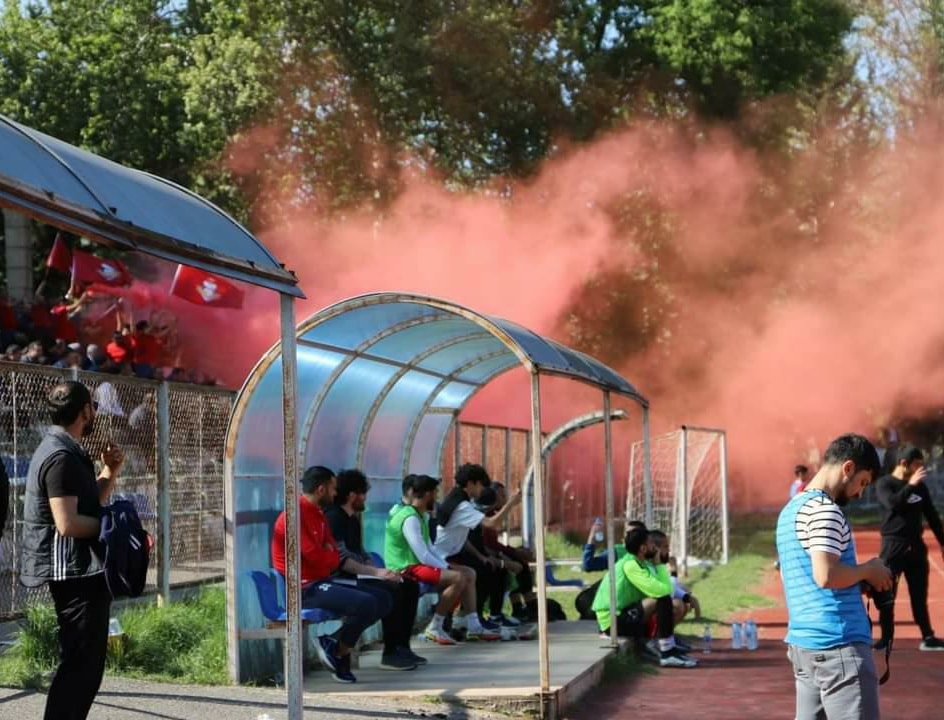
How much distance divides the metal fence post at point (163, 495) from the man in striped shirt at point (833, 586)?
22.8 ft

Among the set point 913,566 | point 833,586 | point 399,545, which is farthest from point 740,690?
point 833,586

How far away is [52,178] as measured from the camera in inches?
233

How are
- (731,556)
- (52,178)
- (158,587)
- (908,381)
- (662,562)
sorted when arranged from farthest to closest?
(908,381) < (731,556) < (662,562) < (158,587) < (52,178)

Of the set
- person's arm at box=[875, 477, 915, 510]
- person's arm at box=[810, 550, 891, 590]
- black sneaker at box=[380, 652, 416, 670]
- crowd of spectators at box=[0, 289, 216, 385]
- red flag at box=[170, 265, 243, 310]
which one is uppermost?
red flag at box=[170, 265, 243, 310]

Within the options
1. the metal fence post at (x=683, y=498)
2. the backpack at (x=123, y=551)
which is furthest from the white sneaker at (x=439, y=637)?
the metal fence post at (x=683, y=498)

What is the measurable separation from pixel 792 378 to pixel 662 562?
27150 mm

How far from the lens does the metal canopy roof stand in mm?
5680

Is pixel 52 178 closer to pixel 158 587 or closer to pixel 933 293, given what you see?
pixel 158 587

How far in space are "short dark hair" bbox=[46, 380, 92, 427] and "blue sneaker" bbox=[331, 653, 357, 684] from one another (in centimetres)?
474

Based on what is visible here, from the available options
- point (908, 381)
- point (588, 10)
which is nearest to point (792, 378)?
point (908, 381)

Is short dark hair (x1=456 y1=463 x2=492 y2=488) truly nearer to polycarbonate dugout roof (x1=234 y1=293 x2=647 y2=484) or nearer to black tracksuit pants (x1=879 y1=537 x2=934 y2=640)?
polycarbonate dugout roof (x1=234 y1=293 x2=647 y2=484)

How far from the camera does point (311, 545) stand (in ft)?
34.4

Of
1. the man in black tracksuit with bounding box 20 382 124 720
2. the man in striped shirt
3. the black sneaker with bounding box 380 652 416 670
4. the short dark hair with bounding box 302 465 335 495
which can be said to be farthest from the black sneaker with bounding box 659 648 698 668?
the man in black tracksuit with bounding box 20 382 124 720

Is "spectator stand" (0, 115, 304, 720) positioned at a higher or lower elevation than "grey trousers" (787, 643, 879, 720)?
higher
